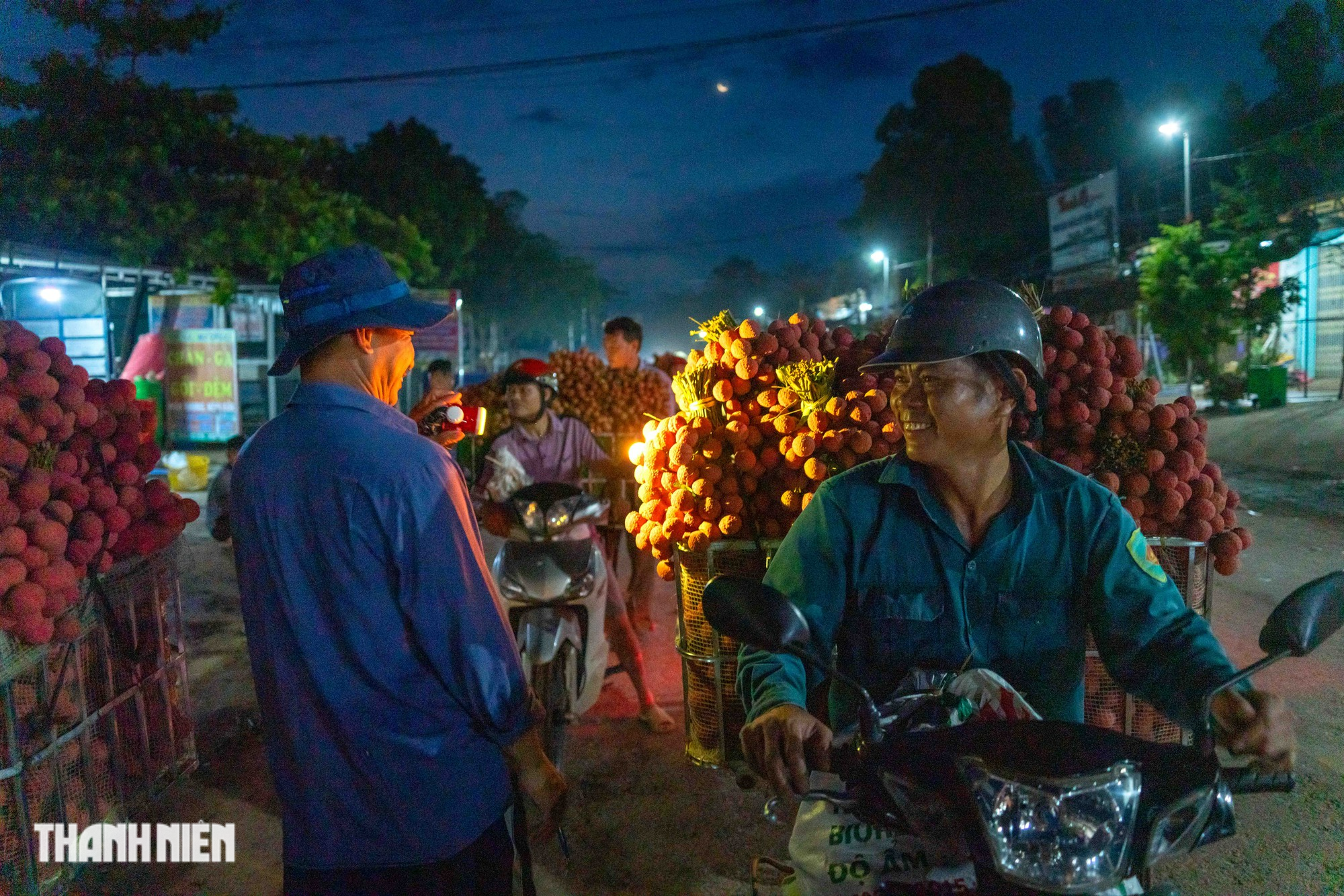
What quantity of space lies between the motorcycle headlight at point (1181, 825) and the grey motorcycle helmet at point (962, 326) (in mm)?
1128

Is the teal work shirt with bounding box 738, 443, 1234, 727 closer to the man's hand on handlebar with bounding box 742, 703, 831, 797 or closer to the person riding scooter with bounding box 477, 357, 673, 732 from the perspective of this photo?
the man's hand on handlebar with bounding box 742, 703, 831, 797

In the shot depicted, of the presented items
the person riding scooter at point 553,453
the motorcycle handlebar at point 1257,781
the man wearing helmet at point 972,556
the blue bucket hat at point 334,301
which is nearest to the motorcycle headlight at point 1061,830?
the motorcycle handlebar at point 1257,781

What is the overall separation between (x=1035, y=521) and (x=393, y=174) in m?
31.4

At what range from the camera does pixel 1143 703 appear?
11.5 ft

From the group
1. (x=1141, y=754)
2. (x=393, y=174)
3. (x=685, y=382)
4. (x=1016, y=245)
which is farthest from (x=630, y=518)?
(x=1016, y=245)

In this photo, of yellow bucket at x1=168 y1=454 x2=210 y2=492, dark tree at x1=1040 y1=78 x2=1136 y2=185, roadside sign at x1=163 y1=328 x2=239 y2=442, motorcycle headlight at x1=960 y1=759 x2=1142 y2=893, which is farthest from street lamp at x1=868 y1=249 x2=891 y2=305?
motorcycle headlight at x1=960 y1=759 x2=1142 y2=893

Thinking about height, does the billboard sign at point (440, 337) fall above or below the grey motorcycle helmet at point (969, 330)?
above

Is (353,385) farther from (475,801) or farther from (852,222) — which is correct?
(852,222)

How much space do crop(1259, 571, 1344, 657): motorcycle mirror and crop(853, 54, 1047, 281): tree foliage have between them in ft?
112

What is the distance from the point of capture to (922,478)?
227 cm

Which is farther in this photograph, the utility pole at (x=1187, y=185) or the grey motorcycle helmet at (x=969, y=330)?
the utility pole at (x=1187, y=185)

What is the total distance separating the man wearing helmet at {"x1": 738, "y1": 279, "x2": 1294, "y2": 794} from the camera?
84.4 inches

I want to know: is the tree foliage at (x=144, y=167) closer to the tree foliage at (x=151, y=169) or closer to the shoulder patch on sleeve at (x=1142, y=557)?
the tree foliage at (x=151, y=169)

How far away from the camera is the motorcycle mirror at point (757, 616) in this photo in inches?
67.4
